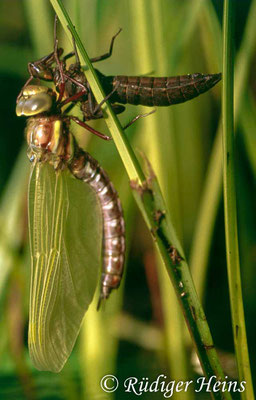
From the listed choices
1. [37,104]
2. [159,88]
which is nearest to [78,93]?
[37,104]

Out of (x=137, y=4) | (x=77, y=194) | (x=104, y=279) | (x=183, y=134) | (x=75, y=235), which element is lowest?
(x=104, y=279)

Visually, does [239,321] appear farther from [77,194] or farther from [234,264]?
[77,194]

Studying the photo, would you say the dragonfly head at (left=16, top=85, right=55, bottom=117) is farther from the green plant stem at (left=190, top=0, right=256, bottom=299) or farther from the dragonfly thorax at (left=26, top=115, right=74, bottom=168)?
the green plant stem at (left=190, top=0, right=256, bottom=299)

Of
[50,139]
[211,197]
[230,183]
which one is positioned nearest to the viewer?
[230,183]

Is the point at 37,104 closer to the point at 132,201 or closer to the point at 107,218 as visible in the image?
the point at 107,218

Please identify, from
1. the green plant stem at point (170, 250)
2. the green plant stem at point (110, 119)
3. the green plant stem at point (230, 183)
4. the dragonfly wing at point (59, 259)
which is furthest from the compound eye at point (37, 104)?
the green plant stem at point (230, 183)

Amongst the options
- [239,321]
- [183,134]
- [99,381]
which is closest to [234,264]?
[239,321]

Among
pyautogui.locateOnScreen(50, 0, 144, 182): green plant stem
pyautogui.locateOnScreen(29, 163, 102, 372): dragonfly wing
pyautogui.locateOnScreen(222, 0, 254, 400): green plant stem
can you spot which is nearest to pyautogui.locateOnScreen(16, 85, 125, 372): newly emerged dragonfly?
pyautogui.locateOnScreen(29, 163, 102, 372): dragonfly wing
